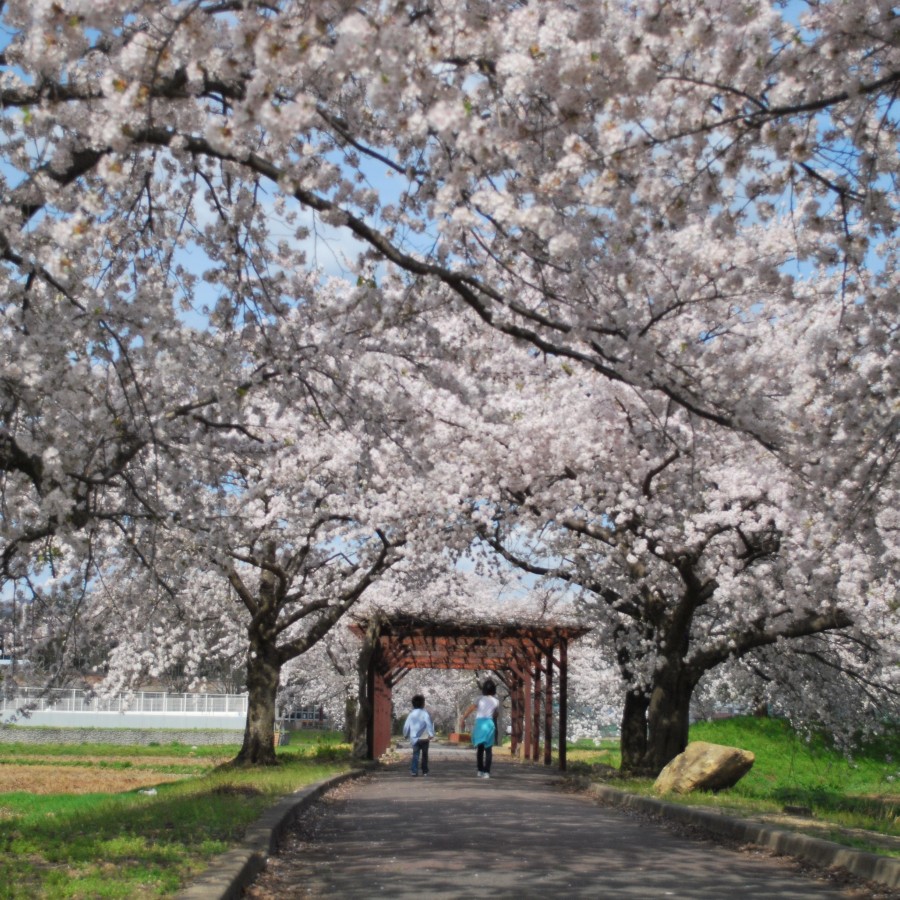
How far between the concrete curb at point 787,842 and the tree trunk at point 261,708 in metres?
9.03

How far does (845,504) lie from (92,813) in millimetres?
7510

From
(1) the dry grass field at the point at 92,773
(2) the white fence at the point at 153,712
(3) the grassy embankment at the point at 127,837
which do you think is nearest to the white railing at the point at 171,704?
(2) the white fence at the point at 153,712

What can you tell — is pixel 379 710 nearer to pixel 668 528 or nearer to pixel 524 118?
pixel 668 528

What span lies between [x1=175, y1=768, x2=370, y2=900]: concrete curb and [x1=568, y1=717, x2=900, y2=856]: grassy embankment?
4.33 metres

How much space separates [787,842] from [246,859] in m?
4.44

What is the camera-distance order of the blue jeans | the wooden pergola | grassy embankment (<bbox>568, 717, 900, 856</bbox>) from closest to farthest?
grassy embankment (<bbox>568, 717, 900, 856</bbox>) < the blue jeans < the wooden pergola

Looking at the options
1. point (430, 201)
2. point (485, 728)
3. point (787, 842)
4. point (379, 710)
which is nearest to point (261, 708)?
point (485, 728)

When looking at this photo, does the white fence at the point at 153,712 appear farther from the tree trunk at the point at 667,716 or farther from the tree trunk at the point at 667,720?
the tree trunk at the point at 667,716

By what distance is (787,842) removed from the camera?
29.3 ft

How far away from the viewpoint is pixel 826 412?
10.9 m

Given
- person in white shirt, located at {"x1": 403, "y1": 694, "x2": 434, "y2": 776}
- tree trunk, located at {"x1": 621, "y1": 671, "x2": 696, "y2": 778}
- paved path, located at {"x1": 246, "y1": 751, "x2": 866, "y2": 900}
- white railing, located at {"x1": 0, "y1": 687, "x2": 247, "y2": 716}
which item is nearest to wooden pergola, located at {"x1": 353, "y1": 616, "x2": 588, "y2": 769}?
person in white shirt, located at {"x1": 403, "y1": 694, "x2": 434, "y2": 776}

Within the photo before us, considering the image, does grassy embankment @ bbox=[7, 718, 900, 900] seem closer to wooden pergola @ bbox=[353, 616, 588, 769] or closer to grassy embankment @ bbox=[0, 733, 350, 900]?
grassy embankment @ bbox=[0, 733, 350, 900]

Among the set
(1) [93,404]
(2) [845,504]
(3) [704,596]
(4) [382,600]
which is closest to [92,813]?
(1) [93,404]

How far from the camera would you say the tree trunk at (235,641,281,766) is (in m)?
20.5
